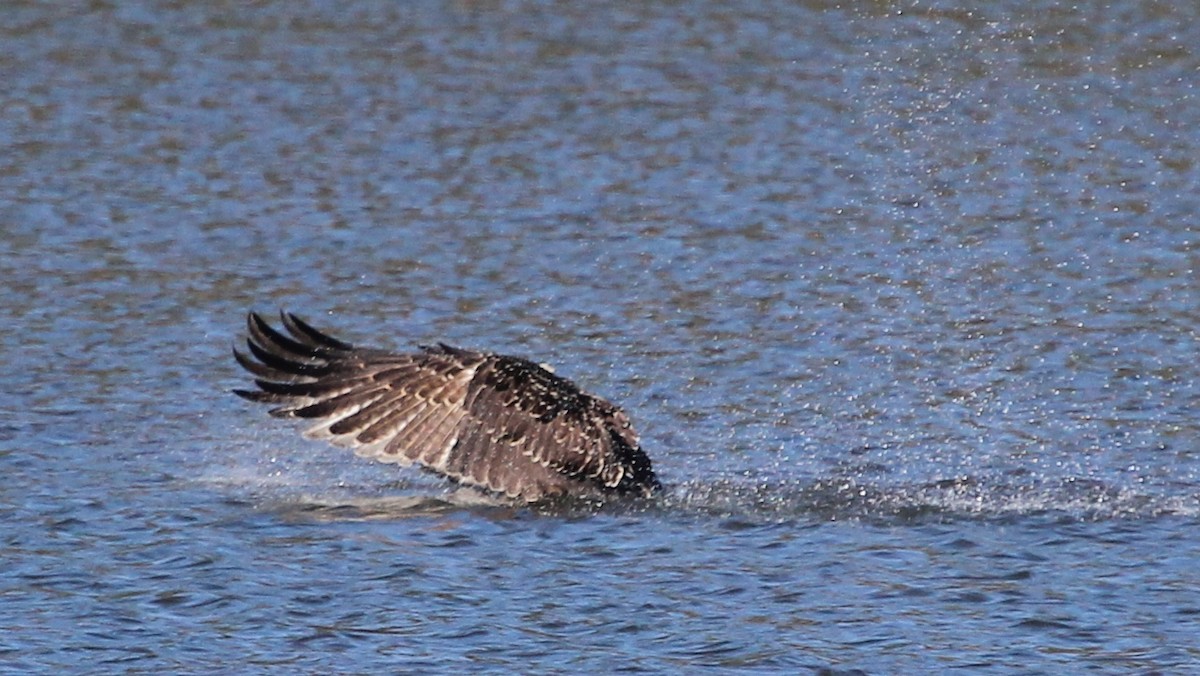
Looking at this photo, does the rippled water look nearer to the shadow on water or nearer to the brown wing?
the shadow on water

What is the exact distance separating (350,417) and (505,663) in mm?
2178

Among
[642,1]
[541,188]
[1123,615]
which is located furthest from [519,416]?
[642,1]

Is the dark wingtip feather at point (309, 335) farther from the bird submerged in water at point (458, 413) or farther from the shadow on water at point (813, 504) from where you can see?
the shadow on water at point (813, 504)

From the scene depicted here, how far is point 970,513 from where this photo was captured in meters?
9.75

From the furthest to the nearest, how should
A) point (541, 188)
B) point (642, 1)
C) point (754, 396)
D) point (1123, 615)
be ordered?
1. point (642, 1)
2. point (541, 188)
3. point (754, 396)
4. point (1123, 615)

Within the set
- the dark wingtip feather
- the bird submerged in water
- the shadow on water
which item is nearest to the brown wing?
the bird submerged in water

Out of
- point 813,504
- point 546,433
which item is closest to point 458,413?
point 546,433

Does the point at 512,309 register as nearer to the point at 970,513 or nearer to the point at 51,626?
the point at 970,513

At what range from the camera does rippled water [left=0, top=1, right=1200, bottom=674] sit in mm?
8422

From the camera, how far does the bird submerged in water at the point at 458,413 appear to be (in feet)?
31.6

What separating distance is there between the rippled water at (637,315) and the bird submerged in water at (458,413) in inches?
8.8

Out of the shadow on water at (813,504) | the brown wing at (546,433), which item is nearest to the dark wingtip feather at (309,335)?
the brown wing at (546,433)

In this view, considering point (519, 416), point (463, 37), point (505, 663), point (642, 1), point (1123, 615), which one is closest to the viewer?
point (505, 663)

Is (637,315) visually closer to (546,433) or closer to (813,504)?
(546,433)
